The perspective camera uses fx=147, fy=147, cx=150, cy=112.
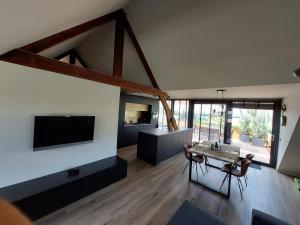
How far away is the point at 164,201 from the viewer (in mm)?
2938

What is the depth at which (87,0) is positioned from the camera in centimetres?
199

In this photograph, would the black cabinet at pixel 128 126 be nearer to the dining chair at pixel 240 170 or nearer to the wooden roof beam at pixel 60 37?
the wooden roof beam at pixel 60 37

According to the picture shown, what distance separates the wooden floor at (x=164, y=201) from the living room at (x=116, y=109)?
2 centimetres

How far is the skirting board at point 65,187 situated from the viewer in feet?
7.36

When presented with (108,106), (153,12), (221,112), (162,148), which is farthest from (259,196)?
(153,12)

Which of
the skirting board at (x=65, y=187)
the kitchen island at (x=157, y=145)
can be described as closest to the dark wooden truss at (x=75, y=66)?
the kitchen island at (x=157, y=145)

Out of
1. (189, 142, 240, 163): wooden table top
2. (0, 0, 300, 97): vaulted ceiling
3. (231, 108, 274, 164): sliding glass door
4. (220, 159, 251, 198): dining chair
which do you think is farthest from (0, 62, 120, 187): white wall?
(231, 108, 274, 164): sliding glass door

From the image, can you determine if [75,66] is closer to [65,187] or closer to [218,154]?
[65,187]

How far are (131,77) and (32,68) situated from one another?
3.51 metres

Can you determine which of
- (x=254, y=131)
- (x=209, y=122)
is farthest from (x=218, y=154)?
(x=209, y=122)

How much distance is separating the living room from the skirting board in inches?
0.7

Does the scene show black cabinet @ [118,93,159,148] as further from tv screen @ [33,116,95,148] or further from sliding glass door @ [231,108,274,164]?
sliding glass door @ [231,108,274,164]

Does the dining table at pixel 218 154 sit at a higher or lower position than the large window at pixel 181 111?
lower

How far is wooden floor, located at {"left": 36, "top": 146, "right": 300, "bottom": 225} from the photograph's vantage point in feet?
8.04
